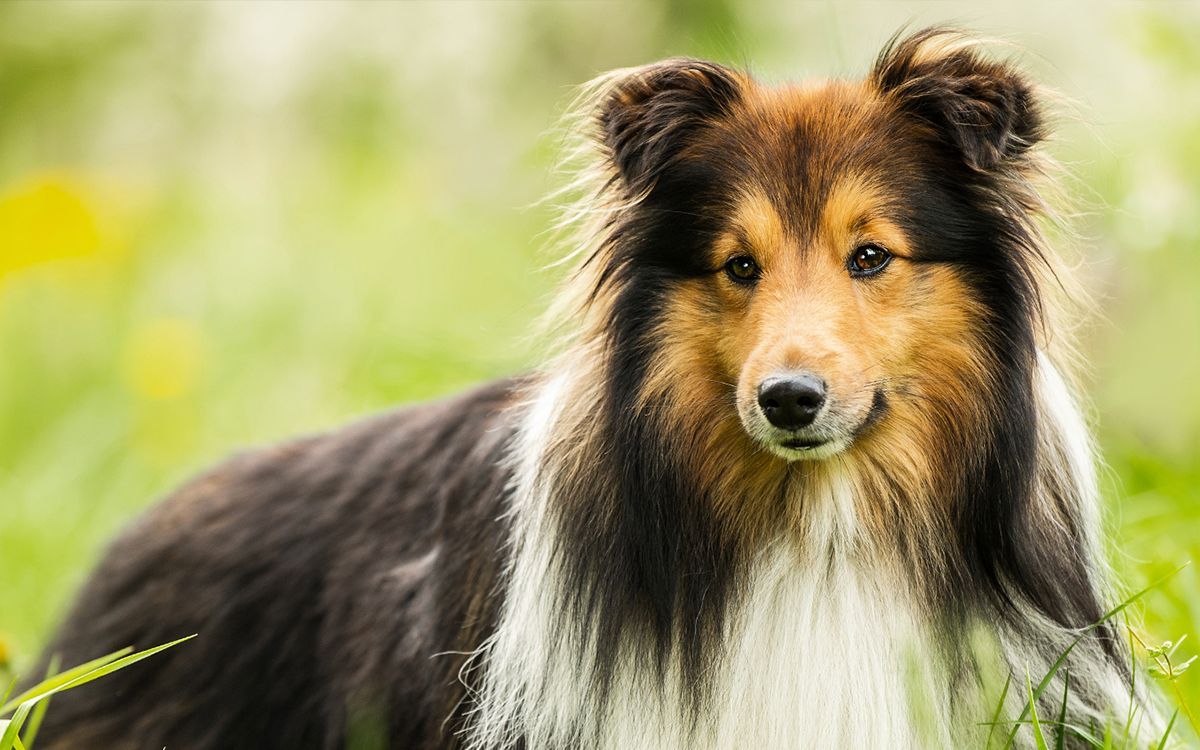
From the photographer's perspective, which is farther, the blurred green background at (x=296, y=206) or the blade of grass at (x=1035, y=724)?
the blurred green background at (x=296, y=206)

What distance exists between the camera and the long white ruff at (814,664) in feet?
11.4

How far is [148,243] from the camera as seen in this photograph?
972cm

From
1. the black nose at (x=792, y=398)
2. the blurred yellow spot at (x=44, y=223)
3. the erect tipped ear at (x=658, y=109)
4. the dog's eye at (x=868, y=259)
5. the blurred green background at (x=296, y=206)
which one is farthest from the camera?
the blurred yellow spot at (x=44, y=223)

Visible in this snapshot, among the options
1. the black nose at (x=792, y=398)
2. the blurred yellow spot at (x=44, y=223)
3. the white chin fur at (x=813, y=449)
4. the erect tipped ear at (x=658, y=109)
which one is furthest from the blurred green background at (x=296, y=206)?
the black nose at (x=792, y=398)

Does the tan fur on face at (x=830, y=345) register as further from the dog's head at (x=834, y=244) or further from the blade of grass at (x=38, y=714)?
the blade of grass at (x=38, y=714)

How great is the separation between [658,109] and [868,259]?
0.62m

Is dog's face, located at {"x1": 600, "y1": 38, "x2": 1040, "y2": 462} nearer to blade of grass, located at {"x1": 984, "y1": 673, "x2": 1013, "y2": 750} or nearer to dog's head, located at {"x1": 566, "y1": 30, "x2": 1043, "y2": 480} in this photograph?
dog's head, located at {"x1": 566, "y1": 30, "x2": 1043, "y2": 480}

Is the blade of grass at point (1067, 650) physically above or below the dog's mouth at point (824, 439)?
below

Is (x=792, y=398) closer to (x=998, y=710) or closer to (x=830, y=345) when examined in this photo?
(x=830, y=345)

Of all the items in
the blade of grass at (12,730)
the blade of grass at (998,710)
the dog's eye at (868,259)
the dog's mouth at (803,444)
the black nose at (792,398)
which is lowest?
the blade of grass at (998,710)

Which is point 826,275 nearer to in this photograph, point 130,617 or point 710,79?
point 710,79

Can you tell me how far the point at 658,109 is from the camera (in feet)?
11.5

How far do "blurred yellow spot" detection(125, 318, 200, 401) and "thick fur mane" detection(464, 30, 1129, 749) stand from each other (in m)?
5.36

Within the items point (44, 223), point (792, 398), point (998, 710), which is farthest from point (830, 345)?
point (44, 223)
